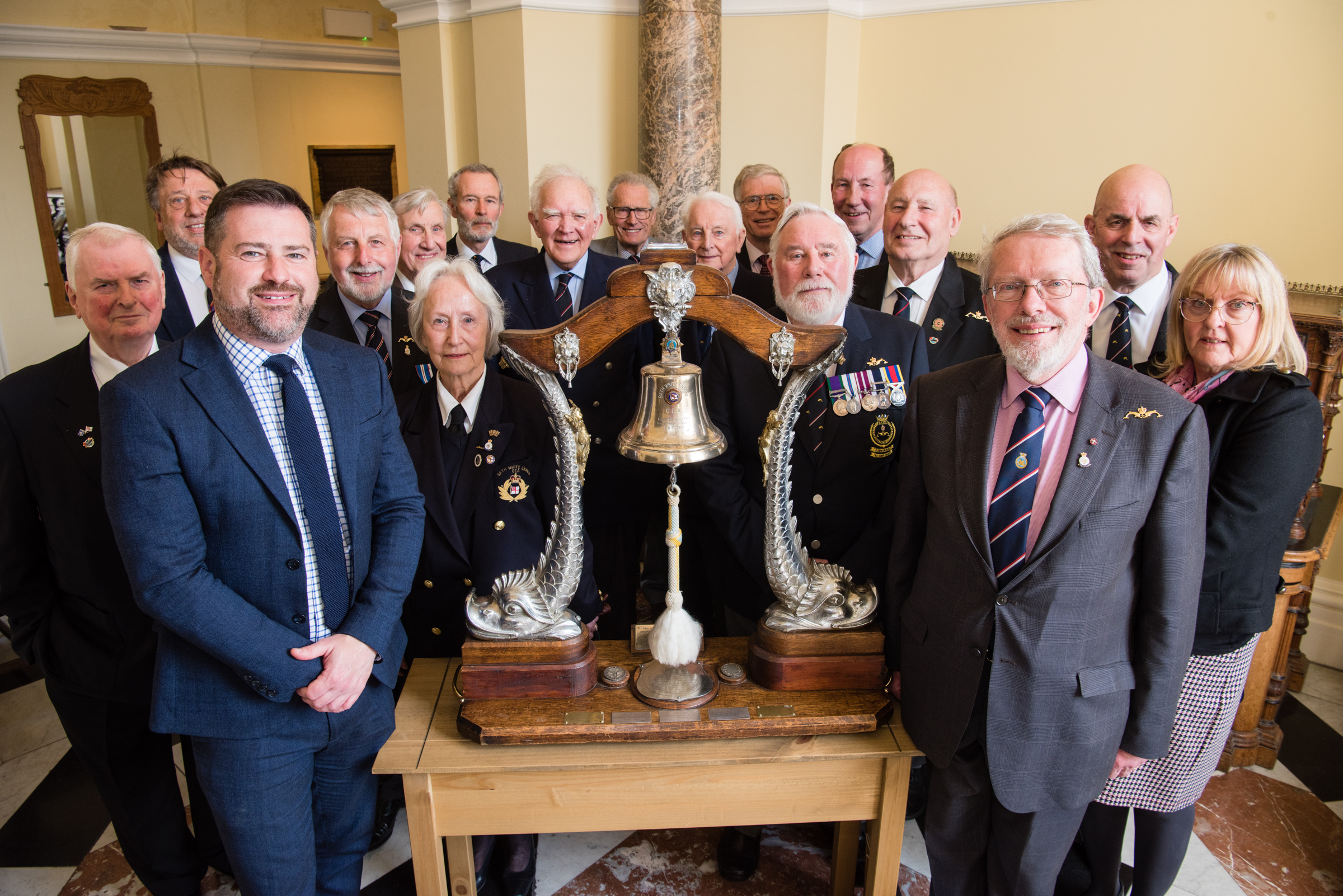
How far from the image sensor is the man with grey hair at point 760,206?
13.5 feet

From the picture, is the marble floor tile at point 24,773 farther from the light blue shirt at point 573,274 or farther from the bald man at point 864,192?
the bald man at point 864,192

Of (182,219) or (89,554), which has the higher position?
(182,219)

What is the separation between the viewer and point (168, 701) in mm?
1845

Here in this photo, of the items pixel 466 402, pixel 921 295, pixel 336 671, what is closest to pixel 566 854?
pixel 336 671

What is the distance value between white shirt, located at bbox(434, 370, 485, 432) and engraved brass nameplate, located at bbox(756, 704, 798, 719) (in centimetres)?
118

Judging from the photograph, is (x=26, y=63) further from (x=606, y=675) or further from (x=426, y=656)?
(x=606, y=675)

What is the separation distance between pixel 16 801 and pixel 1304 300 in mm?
5930

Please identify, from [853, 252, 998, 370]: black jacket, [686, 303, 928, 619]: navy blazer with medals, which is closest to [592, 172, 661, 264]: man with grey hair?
[853, 252, 998, 370]: black jacket

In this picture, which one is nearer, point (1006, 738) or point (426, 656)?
point (1006, 738)

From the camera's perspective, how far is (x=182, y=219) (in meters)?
3.40

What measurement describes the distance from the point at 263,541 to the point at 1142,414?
197 cm

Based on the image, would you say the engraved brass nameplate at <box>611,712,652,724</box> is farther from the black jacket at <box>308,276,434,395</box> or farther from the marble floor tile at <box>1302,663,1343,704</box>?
the marble floor tile at <box>1302,663,1343,704</box>

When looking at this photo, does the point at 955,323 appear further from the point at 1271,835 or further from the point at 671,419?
the point at 1271,835

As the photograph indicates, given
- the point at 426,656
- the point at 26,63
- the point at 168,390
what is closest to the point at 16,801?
the point at 426,656
